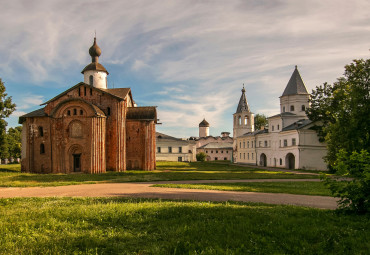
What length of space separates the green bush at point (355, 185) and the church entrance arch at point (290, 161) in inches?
1734

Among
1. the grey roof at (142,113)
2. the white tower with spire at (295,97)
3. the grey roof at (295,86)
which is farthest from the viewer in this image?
the grey roof at (295,86)

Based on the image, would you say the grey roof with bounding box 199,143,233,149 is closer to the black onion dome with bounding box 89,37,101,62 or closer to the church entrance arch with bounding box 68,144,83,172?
the black onion dome with bounding box 89,37,101,62

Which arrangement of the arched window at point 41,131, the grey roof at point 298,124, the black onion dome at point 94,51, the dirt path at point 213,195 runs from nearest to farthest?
1. the dirt path at point 213,195
2. the arched window at point 41,131
3. the black onion dome at point 94,51
4. the grey roof at point 298,124

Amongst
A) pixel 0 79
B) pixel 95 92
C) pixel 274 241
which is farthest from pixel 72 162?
pixel 274 241

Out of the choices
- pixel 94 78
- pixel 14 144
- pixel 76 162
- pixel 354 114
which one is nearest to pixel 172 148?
pixel 94 78

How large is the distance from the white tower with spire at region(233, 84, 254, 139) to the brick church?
4011 centimetres

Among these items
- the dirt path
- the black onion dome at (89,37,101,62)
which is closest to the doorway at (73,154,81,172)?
the black onion dome at (89,37,101,62)

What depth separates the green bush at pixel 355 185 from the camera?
25.5ft

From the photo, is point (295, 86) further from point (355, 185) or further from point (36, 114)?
point (355, 185)

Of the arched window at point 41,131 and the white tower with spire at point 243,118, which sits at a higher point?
the white tower with spire at point 243,118

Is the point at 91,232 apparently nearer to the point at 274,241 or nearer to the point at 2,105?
the point at 274,241

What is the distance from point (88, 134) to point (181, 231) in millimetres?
26907

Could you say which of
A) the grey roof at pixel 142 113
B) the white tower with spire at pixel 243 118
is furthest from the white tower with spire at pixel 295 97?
the grey roof at pixel 142 113

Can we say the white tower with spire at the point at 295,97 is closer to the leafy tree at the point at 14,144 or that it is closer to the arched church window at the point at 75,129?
the arched church window at the point at 75,129
